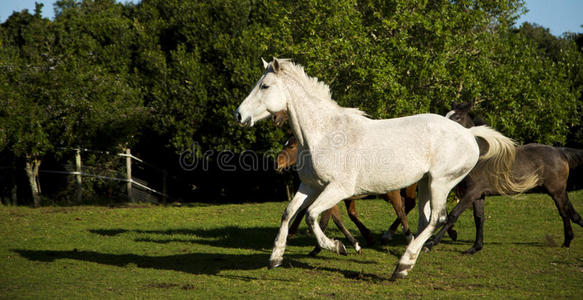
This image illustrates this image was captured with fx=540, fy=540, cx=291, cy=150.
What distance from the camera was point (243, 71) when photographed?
20.8 meters

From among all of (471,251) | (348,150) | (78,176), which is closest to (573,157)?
(471,251)

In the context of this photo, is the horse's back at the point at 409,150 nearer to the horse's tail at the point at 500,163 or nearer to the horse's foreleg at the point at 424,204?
the horse's foreleg at the point at 424,204

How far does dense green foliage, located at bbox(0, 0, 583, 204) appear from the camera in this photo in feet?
55.4

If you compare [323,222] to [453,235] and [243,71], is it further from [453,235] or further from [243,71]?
[243,71]

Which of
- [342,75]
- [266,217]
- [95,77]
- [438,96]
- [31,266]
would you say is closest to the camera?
[31,266]

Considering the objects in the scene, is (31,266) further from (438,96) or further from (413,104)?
(438,96)

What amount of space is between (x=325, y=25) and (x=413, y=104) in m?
4.17

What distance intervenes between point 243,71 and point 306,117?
45.6ft

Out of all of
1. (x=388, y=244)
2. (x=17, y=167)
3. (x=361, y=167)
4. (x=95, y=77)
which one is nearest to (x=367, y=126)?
(x=361, y=167)

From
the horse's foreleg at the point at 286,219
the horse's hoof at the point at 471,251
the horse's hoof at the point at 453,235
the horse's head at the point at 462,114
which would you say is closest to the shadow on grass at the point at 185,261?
the horse's foreleg at the point at 286,219

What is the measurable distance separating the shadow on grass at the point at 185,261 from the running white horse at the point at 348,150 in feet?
4.12

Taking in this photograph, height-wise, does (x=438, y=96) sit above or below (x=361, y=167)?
above

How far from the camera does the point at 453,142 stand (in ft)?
24.5

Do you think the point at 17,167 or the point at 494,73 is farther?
the point at 17,167
